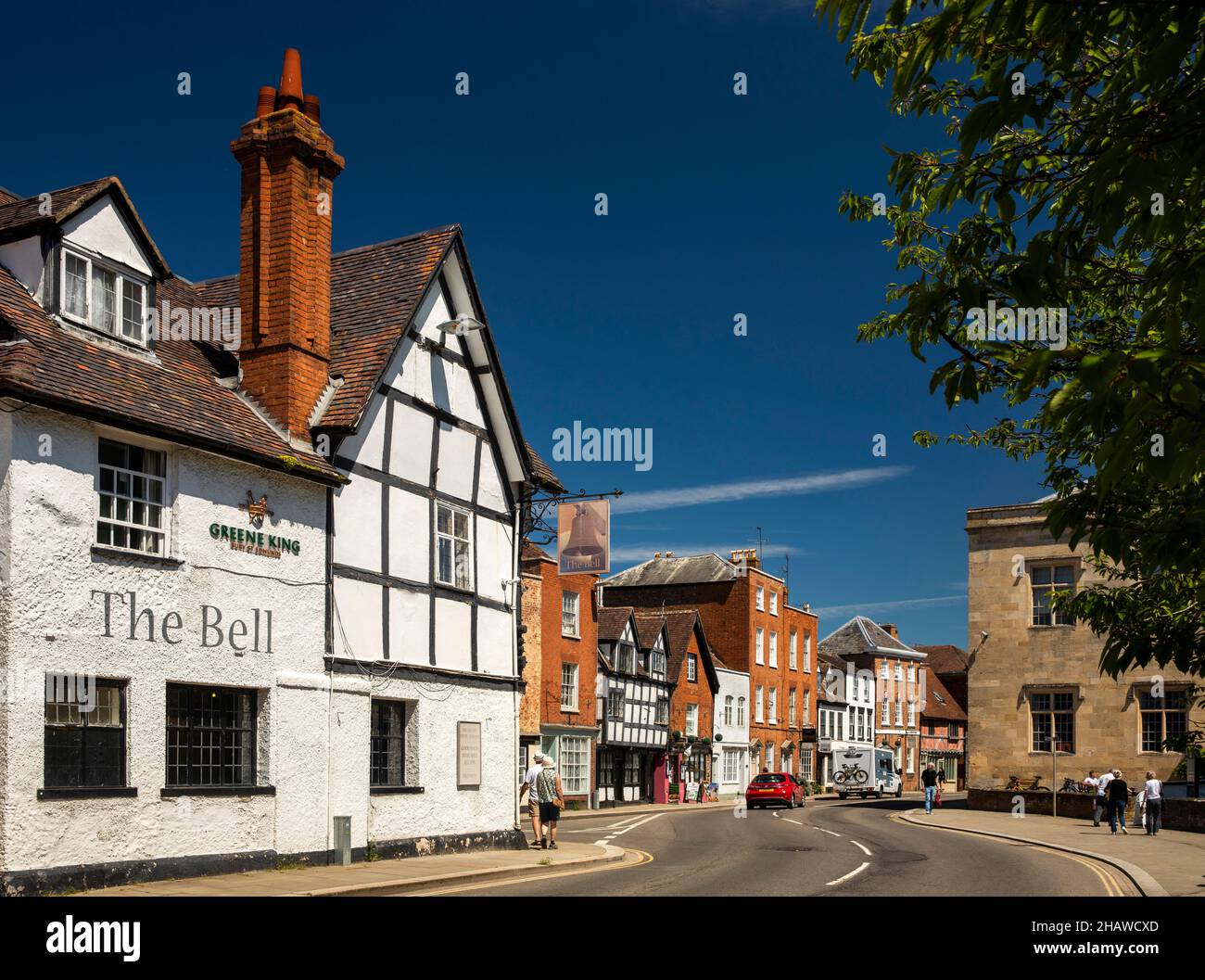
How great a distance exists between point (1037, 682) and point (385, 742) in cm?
3196

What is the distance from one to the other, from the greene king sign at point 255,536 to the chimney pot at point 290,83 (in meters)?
6.68

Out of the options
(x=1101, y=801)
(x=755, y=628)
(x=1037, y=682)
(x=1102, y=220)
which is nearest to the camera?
(x=1102, y=220)

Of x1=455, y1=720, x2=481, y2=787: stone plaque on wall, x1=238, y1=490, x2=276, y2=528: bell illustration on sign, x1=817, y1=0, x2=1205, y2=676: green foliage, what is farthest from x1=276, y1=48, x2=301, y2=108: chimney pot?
x1=817, y1=0, x2=1205, y2=676: green foliage

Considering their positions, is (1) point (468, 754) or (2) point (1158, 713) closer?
(1) point (468, 754)

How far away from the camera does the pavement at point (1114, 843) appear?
18000mm

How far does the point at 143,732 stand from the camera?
15.5 metres

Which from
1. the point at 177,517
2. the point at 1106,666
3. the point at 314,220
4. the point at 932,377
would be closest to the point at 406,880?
the point at 177,517

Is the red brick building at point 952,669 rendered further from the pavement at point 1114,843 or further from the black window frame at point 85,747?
the black window frame at point 85,747

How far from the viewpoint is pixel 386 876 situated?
664 inches

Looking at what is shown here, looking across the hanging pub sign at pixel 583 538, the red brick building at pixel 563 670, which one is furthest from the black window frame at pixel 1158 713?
the hanging pub sign at pixel 583 538

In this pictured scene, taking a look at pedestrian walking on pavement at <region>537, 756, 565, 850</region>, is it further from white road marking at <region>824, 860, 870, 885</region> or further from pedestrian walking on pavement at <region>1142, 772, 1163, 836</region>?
pedestrian walking on pavement at <region>1142, 772, 1163, 836</region>

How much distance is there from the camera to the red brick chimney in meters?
19.3

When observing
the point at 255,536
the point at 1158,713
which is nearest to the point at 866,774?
the point at 1158,713

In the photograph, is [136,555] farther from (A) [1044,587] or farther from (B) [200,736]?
(A) [1044,587]
